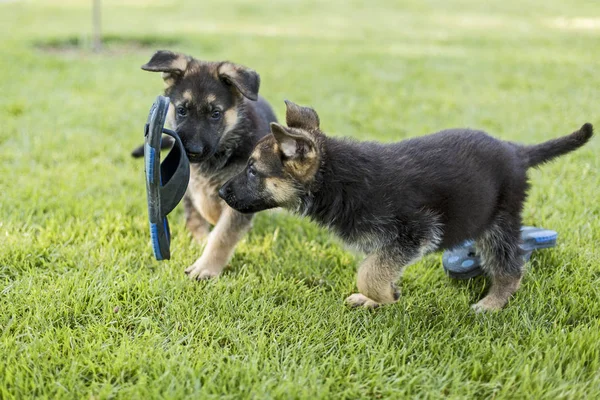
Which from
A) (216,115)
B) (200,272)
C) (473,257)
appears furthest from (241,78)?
(473,257)

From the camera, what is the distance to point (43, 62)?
10.3 metres

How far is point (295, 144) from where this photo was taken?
3.26 meters

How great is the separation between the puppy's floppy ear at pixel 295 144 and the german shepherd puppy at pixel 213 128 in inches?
30.9

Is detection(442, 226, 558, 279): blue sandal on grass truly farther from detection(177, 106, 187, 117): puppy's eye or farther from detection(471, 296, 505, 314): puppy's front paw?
detection(177, 106, 187, 117): puppy's eye

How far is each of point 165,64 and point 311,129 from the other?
1376mm

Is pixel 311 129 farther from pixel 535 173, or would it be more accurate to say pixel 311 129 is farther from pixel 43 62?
pixel 43 62

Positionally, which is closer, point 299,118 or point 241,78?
point 299,118

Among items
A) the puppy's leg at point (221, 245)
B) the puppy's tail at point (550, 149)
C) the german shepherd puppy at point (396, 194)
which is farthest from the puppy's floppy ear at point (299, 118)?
the puppy's tail at point (550, 149)

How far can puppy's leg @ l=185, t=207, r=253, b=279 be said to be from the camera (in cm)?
385

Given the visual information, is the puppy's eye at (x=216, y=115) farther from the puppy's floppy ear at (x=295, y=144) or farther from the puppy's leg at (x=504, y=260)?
the puppy's leg at (x=504, y=260)

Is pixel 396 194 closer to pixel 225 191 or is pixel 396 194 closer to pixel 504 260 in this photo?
pixel 504 260

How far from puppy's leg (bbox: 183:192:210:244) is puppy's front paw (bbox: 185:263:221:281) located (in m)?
0.64

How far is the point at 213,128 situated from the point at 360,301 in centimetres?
170

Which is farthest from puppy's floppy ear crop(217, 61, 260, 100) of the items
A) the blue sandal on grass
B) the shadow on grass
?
the shadow on grass
